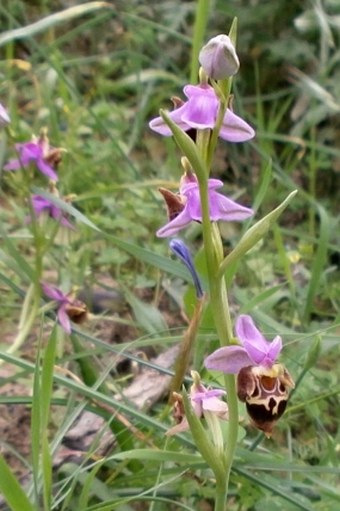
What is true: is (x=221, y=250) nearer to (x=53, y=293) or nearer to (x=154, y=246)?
(x=53, y=293)

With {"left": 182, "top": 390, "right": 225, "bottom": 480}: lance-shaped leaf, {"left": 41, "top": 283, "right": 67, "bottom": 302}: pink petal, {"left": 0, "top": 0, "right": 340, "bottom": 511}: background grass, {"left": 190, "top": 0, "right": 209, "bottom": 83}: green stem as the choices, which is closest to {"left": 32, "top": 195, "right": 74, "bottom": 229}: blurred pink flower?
{"left": 0, "top": 0, "right": 340, "bottom": 511}: background grass

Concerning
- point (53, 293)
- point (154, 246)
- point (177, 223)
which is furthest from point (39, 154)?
point (177, 223)

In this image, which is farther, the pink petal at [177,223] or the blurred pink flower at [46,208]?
the blurred pink flower at [46,208]

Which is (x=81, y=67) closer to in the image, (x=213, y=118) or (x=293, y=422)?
(x=293, y=422)

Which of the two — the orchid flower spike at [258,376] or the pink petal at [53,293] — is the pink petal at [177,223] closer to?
the orchid flower spike at [258,376]

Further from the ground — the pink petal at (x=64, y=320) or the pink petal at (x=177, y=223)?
the pink petal at (x=177, y=223)

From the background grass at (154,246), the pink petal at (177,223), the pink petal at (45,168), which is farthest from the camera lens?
the pink petal at (45,168)

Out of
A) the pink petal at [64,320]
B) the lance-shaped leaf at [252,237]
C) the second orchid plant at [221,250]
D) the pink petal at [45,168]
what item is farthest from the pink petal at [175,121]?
the pink petal at [45,168]
